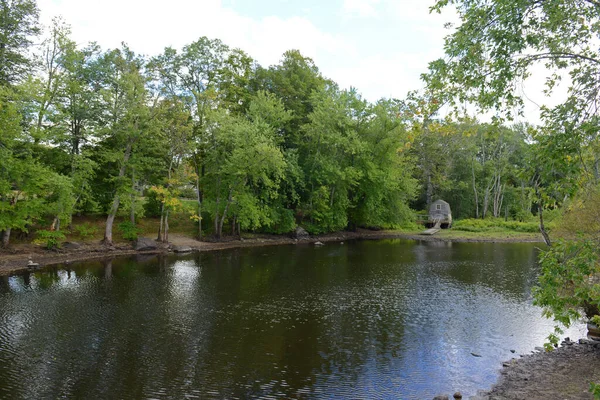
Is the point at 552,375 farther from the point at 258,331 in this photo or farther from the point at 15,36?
the point at 15,36

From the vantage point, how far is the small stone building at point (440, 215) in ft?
160

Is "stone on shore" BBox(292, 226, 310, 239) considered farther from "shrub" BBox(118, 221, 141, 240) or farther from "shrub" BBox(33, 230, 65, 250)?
"shrub" BBox(33, 230, 65, 250)

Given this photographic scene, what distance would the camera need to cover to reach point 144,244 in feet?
93.1

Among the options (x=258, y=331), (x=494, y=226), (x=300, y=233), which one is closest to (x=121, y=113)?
(x=300, y=233)

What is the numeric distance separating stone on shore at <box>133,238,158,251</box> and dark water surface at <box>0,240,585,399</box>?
445cm

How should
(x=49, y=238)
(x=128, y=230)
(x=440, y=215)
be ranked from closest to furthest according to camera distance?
1. (x=49, y=238)
2. (x=128, y=230)
3. (x=440, y=215)

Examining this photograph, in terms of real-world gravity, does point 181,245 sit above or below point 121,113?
below

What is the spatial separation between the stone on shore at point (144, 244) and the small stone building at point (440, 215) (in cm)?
3373

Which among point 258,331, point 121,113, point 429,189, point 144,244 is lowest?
point 258,331

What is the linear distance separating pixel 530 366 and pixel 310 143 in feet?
103

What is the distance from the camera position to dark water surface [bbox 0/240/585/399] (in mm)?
9555

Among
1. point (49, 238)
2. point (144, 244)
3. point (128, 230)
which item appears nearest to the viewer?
point (49, 238)

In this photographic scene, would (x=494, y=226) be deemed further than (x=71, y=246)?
Yes

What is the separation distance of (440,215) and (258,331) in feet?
133
